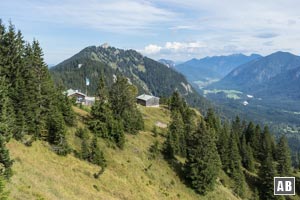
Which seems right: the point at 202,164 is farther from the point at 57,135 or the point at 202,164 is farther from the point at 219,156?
the point at 57,135

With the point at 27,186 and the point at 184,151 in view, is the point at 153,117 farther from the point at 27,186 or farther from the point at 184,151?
the point at 27,186

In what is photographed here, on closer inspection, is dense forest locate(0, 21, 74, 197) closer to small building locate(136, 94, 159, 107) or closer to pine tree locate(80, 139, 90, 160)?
pine tree locate(80, 139, 90, 160)

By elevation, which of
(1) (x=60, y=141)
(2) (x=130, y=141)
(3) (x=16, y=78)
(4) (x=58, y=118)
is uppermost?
(3) (x=16, y=78)

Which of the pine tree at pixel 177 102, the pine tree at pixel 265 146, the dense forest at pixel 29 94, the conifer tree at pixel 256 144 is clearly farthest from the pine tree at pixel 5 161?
the conifer tree at pixel 256 144

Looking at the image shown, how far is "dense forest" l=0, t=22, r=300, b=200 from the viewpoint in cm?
4328

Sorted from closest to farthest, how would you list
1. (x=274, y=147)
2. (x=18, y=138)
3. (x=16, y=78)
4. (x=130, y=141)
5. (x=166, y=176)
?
(x=18, y=138) < (x=16, y=78) < (x=166, y=176) < (x=130, y=141) < (x=274, y=147)

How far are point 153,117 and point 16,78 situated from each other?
6209cm

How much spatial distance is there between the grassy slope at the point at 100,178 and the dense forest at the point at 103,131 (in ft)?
4.90

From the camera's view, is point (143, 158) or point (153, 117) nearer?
point (143, 158)

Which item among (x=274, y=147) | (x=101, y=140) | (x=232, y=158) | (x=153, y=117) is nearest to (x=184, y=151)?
(x=232, y=158)

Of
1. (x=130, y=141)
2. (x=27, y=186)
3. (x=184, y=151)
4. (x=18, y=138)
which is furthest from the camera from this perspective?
(x=184, y=151)

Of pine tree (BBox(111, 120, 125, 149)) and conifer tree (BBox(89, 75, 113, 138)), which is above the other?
conifer tree (BBox(89, 75, 113, 138))

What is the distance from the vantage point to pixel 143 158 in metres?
60.9

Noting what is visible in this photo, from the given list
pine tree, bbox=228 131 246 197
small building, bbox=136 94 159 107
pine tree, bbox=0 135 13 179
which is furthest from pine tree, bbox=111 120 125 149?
small building, bbox=136 94 159 107
